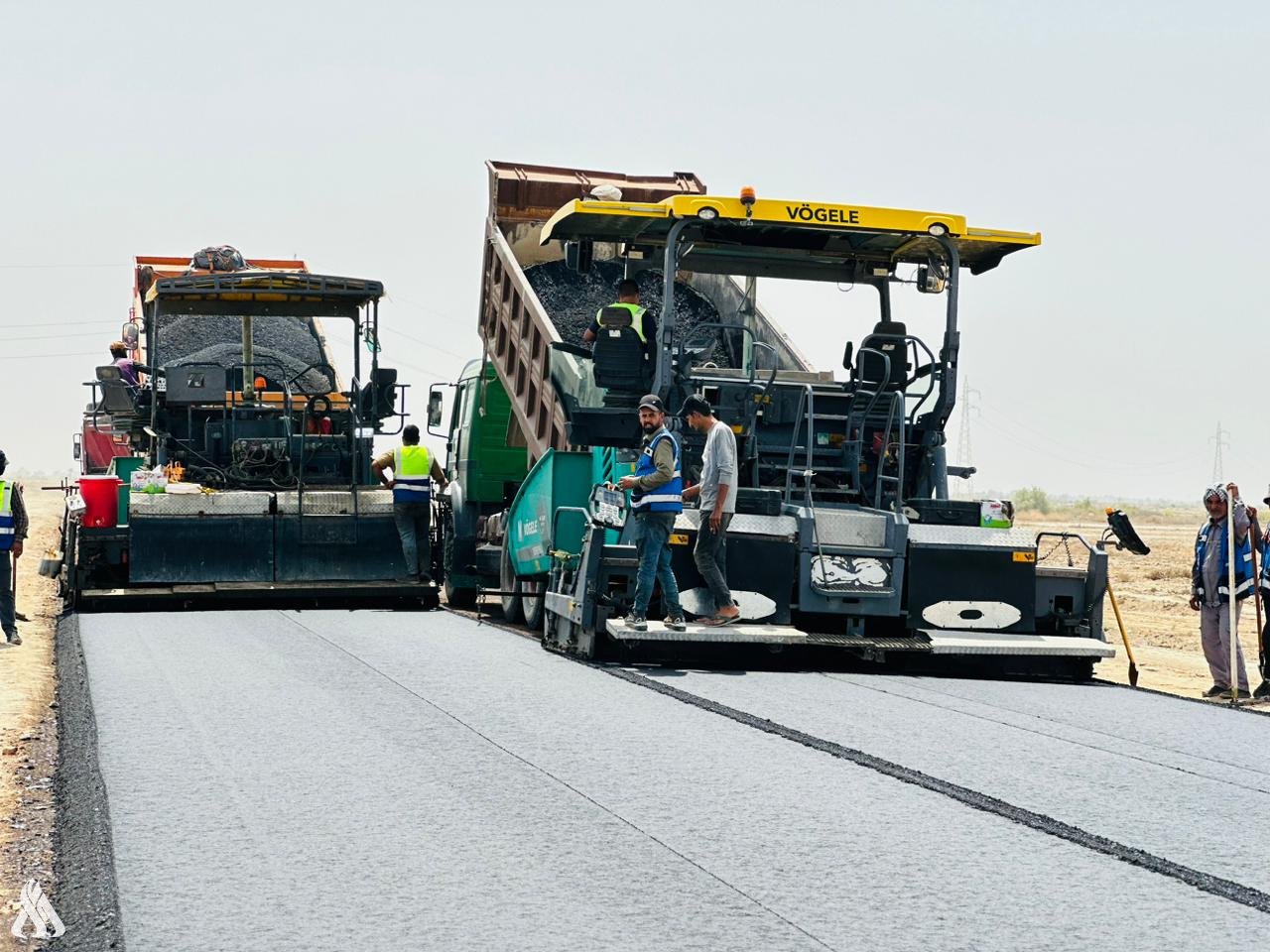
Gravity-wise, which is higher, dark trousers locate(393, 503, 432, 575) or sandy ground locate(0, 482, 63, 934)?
dark trousers locate(393, 503, 432, 575)

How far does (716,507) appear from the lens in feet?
32.3

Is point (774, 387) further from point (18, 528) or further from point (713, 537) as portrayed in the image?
point (18, 528)

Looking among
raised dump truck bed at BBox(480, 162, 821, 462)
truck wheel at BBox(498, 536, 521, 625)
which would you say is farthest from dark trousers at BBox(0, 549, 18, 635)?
raised dump truck bed at BBox(480, 162, 821, 462)

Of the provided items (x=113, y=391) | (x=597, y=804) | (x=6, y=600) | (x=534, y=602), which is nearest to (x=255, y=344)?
(x=113, y=391)

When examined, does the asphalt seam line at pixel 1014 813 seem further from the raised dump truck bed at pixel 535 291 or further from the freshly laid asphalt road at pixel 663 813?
the raised dump truck bed at pixel 535 291

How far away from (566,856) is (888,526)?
17.8 feet

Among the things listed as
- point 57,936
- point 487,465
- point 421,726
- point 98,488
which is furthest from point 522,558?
point 57,936

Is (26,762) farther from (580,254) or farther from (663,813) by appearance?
(580,254)

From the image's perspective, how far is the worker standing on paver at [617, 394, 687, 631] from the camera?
9844mm

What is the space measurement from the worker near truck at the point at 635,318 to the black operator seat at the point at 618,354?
4 cm

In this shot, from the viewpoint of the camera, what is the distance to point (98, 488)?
13.7m

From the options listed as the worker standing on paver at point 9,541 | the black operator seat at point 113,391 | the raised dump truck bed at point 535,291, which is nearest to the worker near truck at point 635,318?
the raised dump truck bed at point 535,291

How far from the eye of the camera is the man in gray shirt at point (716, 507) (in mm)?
9875

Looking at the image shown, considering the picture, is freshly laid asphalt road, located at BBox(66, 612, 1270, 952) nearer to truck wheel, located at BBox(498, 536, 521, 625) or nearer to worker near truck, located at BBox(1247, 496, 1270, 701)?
worker near truck, located at BBox(1247, 496, 1270, 701)
